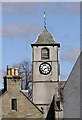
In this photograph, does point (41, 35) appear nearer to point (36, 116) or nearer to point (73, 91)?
point (36, 116)

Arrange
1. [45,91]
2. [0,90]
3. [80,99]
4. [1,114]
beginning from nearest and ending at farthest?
[80,99] → [1,114] → [0,90] → [45,91]

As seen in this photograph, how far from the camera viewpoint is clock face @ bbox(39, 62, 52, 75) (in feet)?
157

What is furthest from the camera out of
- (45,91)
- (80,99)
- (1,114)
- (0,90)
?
(45,91)

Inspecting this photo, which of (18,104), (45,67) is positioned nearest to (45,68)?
(45,67)

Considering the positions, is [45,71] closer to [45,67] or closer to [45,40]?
[45,67]

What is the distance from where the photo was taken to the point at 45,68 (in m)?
48.0

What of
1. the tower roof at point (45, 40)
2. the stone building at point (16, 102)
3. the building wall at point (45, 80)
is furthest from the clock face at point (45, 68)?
Answer: the stone building at point (16, 102)

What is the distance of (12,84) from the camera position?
35969 millimetres

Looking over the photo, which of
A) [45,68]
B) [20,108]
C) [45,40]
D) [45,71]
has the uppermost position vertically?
[45,40]

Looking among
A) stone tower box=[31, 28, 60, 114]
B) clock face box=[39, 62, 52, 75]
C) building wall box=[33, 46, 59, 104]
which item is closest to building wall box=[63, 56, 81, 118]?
building wall box=[33, 46, 59, 104]

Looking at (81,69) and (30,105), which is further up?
(81,69)

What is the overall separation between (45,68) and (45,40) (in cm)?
302

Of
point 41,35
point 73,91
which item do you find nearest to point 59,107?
point 73,91

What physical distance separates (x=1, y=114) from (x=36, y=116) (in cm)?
279
